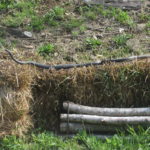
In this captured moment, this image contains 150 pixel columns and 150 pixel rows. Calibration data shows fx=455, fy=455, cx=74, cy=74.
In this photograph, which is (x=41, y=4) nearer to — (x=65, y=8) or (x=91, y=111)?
(x=65, y=8)

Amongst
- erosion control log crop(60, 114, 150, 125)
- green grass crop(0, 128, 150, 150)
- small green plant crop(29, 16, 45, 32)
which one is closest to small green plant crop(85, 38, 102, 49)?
small green plant crop(29, 16, 45, 32)

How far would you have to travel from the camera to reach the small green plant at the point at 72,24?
24.0ft

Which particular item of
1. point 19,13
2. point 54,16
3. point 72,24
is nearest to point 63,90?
point 72,24

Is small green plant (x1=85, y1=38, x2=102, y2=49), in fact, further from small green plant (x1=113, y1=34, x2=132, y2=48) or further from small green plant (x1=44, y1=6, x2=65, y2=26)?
small green plant (x1=44, y1=6, x2=65, y2=26)

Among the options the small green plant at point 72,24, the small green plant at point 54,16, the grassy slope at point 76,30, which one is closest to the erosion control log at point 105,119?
the grassy slope at point 76,30

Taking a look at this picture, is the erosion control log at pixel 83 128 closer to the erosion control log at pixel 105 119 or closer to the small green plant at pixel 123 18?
the erosion control log at pixel 105 119

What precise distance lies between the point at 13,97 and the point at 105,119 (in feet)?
3.89

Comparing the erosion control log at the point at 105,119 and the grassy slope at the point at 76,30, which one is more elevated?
the grassy slope at the point at 76,30

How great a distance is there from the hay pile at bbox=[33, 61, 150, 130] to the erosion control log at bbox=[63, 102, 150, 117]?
148mm

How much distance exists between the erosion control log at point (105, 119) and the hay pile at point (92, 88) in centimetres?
28

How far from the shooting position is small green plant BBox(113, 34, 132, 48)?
686cm

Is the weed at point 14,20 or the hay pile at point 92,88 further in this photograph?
the weed at point 14,20

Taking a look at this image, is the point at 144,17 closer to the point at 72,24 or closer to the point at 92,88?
the point at 72,24

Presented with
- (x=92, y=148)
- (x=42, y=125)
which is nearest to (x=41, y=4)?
(x=42, y=125)
